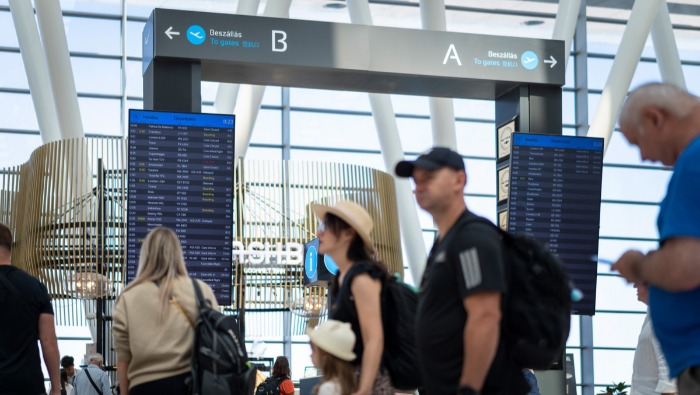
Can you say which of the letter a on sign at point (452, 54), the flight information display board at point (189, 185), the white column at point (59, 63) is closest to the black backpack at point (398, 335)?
the flight information display board at point (189, 185)

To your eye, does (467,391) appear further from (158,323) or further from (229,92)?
(229,92)

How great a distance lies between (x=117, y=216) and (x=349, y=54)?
672cm

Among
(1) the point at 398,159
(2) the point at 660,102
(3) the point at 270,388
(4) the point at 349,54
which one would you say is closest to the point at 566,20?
(1) the point at 398,159

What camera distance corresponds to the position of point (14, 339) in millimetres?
6336

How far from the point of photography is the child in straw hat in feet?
15.4

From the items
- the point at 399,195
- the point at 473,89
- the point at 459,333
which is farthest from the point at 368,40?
the point at 399,195

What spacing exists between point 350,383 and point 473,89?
679 centimetres

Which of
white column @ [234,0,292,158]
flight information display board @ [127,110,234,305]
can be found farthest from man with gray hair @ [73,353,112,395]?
white column @ [234,0,292,158]

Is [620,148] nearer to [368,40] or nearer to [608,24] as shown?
[608,24]

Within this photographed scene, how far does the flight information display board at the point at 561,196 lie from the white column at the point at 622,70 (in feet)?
18.0

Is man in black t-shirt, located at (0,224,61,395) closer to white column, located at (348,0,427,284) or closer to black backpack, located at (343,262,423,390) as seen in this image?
black backpack, located at (343,262,423,390)

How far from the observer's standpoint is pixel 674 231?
11.1 ft

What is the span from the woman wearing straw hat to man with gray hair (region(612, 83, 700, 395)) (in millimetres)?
1344

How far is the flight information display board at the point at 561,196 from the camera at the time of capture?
10.8 meters
